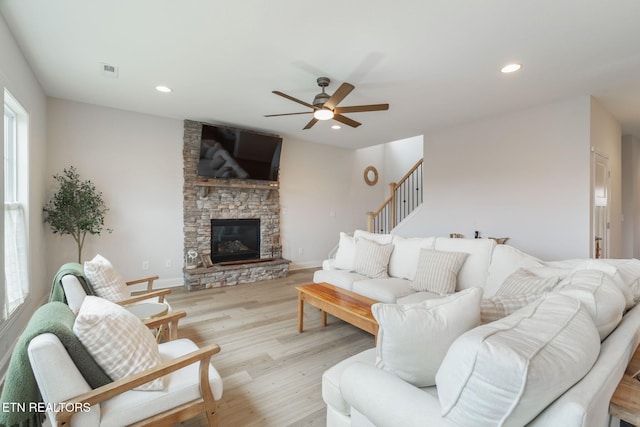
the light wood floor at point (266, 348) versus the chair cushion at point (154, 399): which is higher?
the chair cushion at point (154, 399)

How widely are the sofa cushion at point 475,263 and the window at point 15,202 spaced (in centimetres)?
383

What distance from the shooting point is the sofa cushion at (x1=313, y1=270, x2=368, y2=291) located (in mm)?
3328

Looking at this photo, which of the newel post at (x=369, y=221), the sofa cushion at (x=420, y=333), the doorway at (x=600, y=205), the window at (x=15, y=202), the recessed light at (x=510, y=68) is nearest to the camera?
the sofa cushion at (x=420, y=333)

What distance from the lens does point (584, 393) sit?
0.81m

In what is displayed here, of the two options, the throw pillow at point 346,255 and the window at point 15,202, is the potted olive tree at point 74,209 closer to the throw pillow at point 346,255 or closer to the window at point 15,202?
the window at point 15,202

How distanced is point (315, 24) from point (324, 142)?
13.3 feet

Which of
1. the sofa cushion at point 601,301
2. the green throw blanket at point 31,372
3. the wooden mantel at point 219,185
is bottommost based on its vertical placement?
the green throw blanket at point 31,372

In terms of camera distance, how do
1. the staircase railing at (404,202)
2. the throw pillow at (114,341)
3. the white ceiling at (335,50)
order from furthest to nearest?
the staircase railing at (404,202) → the white ceiling at (335,50) → the throw pillow at (114,341)

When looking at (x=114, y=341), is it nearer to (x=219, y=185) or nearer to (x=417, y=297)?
(x=417, y=297)

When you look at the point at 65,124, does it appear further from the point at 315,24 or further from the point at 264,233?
the point at 315,24

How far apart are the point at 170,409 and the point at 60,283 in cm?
129

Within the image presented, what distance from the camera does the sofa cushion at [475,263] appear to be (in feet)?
8.79

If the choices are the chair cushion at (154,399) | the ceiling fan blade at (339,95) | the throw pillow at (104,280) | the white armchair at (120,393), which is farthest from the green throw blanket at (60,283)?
the ceiling fan blade at (339,95)

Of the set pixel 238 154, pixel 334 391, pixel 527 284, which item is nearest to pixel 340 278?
pixel 527 284
